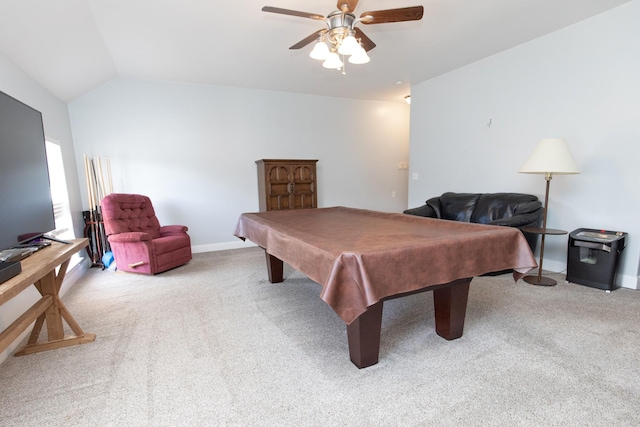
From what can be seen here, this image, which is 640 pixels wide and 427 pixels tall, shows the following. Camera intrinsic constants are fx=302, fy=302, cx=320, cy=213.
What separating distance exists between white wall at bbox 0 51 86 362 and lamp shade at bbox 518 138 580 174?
4.30m

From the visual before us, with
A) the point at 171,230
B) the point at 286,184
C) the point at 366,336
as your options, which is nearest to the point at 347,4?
the point at 366,336

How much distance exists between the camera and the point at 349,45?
2.14 meters

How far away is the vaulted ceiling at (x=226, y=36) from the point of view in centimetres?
242

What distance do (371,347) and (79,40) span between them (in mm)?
3563

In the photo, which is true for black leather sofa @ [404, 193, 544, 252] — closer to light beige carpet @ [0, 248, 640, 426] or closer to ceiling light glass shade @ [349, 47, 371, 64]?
light beige carpet @ [0, 248, 640, 426]

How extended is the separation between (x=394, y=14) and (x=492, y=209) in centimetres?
245

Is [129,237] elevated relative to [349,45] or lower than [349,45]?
lower

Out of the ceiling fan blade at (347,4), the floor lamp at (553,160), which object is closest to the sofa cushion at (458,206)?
the floor lamp at (553,160)

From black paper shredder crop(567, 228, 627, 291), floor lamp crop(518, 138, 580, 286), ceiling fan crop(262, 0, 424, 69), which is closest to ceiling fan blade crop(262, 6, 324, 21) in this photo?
ceiling fan crop(262, 0, 424, 69)

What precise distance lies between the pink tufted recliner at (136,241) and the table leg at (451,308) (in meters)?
3.06

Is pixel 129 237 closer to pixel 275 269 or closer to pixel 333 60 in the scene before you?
pixel 275 269

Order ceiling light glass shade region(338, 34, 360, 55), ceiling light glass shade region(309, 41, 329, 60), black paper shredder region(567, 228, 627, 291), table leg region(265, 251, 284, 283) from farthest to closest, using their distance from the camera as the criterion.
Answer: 1. table leg region(265, 251, 284, 283)
2. black paper shredder region(567, 228, 627, 291)
3. ceiling light glass shade region(309, 41, 329, 60)
4. ceiling light glass shade region(338, 34, 360, 55)

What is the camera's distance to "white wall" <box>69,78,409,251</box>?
13.6 ft

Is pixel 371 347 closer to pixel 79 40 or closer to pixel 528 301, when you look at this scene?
pixel 528 301
